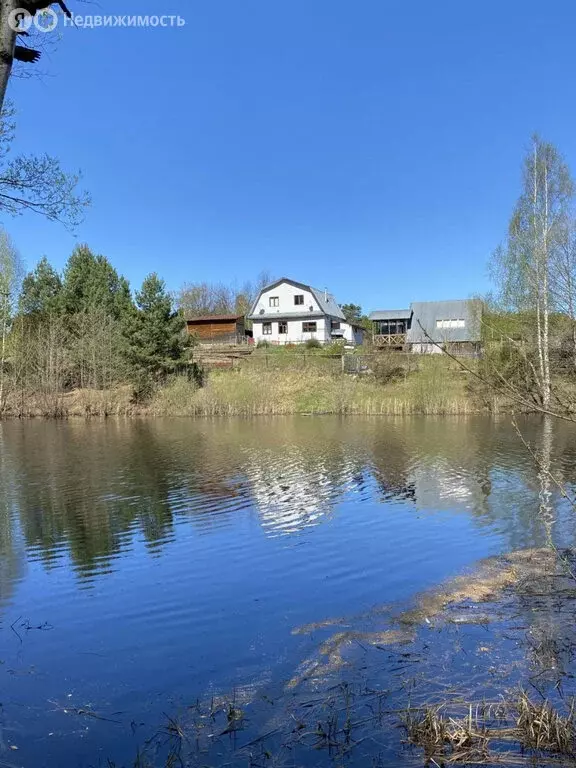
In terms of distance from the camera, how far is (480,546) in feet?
34.5

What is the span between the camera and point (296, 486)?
16500mm

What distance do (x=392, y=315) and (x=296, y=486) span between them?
50.0 metres

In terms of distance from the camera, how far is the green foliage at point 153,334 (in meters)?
41.7

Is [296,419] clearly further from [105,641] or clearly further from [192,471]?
[105,641]

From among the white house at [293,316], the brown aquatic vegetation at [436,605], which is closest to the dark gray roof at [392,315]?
the white house at [293,316]

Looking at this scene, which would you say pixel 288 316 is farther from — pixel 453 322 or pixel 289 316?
pixel 453 322

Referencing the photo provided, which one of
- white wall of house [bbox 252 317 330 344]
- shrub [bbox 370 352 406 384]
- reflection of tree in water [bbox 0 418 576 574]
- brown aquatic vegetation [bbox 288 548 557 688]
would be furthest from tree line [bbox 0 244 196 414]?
brown aquatic vegetation [bbox 288 548 557 688]

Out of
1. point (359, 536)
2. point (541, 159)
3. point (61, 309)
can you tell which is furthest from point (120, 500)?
point (61, 309)

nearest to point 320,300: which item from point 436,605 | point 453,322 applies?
point 453,322

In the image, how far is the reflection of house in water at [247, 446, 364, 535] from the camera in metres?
12.9

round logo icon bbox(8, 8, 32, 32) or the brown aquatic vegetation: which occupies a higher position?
round logo icon bbox(8, 8, 32, 32)

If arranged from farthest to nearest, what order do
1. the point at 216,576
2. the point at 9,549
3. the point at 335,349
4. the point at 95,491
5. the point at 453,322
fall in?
1. the point at 453,322
2. the point at 335,349
3. the point at 95,491
4. the point at 9,549
5. the point at 216,576

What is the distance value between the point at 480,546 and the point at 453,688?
559 cm

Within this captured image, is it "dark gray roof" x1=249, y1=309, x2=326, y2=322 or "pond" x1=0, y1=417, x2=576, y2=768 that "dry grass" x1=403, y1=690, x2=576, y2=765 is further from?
"dark gray roof" x1=249, y1=309, x2=326, y2=322
